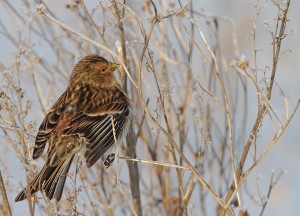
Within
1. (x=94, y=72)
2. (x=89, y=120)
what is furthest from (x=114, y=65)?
(x=89, y=120)

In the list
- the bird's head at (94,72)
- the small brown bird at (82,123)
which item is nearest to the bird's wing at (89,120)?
the small brown bird at (82,123)

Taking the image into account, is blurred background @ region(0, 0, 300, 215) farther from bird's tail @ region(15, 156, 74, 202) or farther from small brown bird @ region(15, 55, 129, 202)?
bird's tail @ region(15, 156, 74, 202)

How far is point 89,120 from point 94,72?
614 millimetres

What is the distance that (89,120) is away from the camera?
4.93 metres

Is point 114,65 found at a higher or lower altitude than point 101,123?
higher

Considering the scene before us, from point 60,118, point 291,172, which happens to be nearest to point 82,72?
point 60,118

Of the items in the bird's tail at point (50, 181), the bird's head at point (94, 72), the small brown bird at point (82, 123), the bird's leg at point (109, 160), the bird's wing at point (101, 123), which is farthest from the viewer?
the bird's head at point (94, 72)

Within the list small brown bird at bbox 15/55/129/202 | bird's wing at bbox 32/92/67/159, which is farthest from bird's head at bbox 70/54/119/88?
bird's wing at bbox 32/92/67/159

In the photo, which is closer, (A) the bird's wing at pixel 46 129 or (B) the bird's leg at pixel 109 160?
(A) the bird's wing at pixel 46 129

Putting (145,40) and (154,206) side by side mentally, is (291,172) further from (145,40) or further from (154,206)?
(145,40)

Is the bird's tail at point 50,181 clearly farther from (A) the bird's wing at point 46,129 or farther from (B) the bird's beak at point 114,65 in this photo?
(B) the bird's beak at point 114,65

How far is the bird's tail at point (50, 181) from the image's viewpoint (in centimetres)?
418

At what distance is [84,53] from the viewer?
208 inches

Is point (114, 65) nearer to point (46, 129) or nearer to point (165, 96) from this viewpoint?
point (165, 96)
